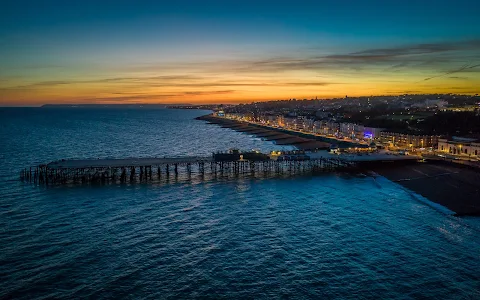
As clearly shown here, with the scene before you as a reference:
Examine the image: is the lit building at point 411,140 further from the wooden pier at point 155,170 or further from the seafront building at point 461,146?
the wooden pier at point 155,170

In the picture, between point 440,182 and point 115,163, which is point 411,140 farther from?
point 115,163

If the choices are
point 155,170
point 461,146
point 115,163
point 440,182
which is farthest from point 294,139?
point 115,163

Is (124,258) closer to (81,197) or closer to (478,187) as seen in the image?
(81,197)

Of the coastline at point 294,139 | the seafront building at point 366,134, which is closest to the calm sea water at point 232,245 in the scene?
the seafront building at point 366,134

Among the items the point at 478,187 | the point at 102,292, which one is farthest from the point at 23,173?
the point at 478,187

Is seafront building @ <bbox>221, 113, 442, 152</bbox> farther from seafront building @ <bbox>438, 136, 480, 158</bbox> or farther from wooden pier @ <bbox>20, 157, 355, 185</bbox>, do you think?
wooden pier @ <bbox>20, 157, 355, 185</bbox>

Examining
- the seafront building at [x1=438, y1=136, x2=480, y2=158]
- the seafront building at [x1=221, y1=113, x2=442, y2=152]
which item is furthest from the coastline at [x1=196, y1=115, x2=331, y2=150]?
the seafront building at [x1=438, y1=136, x2=480, y2=158]

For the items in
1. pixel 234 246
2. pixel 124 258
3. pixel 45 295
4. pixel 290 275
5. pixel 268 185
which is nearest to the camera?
pixel 45 295
